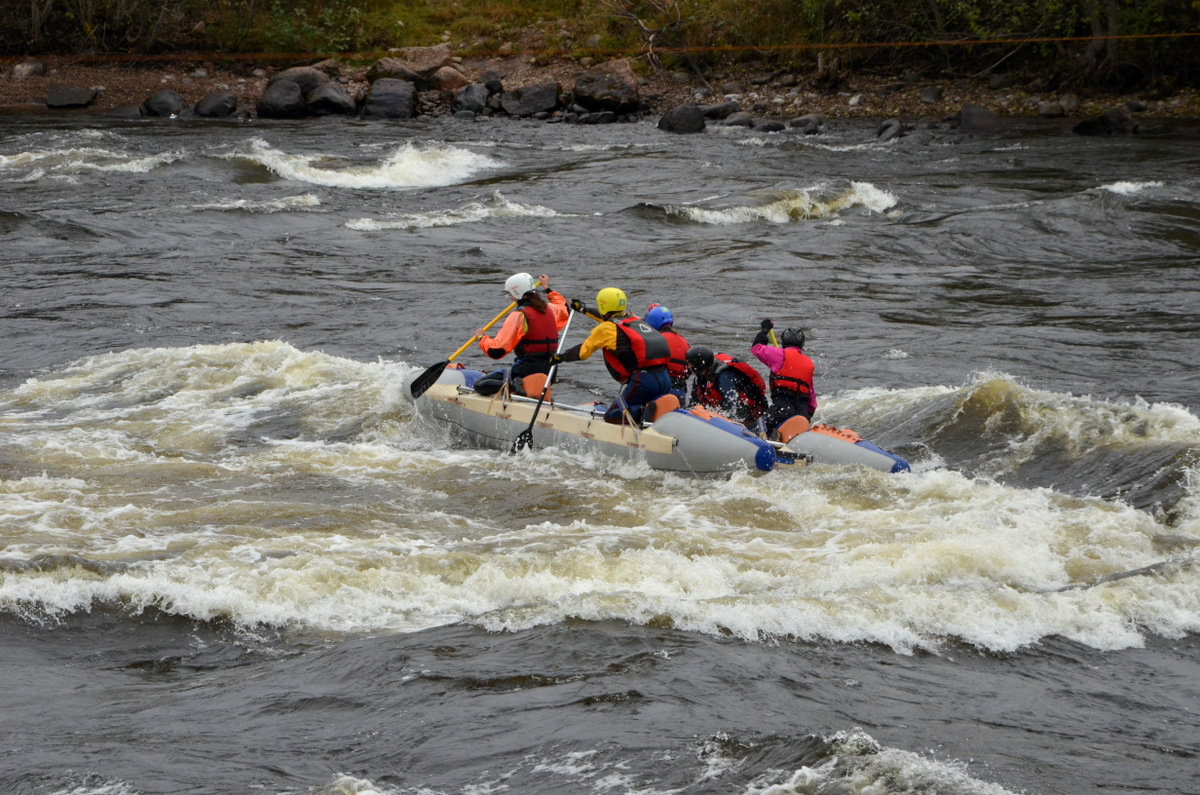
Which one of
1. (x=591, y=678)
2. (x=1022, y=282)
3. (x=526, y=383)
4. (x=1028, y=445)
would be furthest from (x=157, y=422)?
(x=1022, y=282)

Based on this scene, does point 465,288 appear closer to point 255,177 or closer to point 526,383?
point 526,383

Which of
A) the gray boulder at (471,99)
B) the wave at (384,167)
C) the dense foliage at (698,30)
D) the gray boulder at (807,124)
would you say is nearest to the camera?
the wave at (384,167)

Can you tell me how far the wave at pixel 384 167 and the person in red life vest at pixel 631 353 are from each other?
42.7ft

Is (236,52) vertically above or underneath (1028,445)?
above

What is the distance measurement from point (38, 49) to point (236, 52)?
5.12 meters

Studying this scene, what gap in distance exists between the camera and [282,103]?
29.9 meters

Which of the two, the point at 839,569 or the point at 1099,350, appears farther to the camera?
the point at 1099,350

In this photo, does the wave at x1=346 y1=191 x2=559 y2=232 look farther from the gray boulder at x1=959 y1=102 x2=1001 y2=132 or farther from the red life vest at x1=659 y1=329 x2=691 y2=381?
the gray boulder at x1=959 y1=102 x2=1001 y2=132

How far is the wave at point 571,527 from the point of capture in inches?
256

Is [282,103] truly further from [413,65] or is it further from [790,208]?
[790,208]

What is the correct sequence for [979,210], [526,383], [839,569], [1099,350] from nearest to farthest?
[839,569]
[526,383]
[1099,350]
[979,210]

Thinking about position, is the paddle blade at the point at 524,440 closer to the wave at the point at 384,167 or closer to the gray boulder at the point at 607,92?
the wave at the point at 384,167

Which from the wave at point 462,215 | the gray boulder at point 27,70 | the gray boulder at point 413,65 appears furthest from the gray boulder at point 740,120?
the gray boulder at point 27,70

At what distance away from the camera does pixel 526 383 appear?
10227 millimetres
